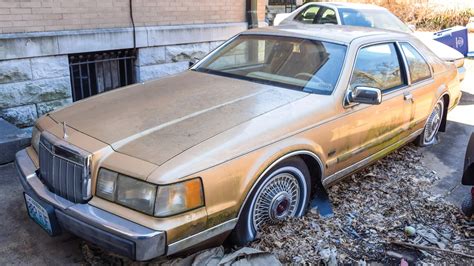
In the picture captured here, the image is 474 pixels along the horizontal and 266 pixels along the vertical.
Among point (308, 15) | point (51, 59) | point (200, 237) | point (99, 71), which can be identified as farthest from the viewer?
point (308, 15)

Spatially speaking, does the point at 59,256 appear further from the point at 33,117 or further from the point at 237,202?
the point at 33,117

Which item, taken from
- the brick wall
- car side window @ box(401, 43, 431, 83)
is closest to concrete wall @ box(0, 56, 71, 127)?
the brick wall

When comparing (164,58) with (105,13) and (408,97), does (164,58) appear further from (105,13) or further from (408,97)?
(408,97)

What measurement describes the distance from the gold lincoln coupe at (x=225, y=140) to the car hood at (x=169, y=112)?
0.01 meters

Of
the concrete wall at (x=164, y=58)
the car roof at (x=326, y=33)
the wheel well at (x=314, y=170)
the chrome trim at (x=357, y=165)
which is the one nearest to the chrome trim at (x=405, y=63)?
the car roof at (x=326, y=33)

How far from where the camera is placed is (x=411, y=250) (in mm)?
3531

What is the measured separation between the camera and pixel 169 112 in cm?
345

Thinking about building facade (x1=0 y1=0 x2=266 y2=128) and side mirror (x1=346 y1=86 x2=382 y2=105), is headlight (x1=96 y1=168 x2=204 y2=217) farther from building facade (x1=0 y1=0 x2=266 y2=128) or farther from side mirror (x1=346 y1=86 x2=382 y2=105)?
building facade (x1=0 y1=0 x2=266 y2=128)

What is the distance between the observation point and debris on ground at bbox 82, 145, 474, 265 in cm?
324

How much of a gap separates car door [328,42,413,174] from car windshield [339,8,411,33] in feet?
13.3

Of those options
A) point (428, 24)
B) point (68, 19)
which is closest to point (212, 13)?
point (68, 19)

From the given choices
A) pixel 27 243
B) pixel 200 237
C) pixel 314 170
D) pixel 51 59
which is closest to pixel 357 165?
pixel 314 170

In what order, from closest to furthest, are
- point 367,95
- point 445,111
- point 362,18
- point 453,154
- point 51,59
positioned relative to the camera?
point 367,95, point 453,154, point 51,59, point 445,111, point 362,18

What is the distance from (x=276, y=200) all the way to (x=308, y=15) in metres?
7.29
